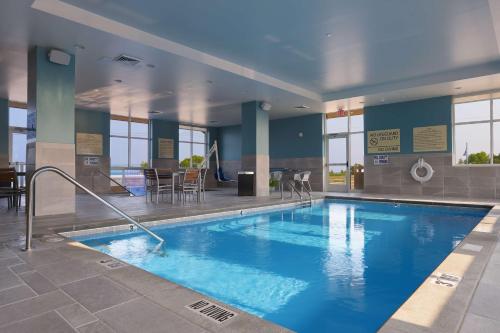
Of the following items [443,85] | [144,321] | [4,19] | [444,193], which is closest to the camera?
[144,321]

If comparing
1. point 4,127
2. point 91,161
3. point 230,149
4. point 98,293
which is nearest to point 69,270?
point 98,293

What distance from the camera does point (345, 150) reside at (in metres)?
10.4

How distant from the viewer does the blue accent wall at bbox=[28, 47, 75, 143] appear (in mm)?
4734

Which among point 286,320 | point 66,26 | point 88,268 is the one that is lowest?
point 286,320

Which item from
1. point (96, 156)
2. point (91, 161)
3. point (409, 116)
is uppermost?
point (409, 116)

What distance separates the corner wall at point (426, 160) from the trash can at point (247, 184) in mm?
3531

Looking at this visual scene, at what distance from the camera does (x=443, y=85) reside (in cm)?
711

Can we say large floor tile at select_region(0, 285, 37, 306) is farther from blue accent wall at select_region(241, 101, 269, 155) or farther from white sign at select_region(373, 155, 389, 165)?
white sign at select_region(373, 155, 389, 165)

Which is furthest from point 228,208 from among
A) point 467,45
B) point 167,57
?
point 467,45

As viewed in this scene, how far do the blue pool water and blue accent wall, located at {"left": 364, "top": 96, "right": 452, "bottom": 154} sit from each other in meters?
3.32

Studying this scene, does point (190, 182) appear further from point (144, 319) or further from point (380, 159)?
point (380, 159)

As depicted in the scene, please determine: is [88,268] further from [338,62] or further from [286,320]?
[338,62]

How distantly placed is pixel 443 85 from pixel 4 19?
784 centimetres

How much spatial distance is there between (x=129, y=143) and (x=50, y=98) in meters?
6.38
